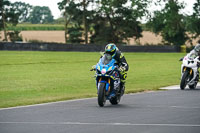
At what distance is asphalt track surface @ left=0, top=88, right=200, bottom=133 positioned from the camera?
877 cm

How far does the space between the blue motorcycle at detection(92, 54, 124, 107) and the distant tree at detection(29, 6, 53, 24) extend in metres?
162

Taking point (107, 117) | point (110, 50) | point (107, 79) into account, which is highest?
point (110, 50)

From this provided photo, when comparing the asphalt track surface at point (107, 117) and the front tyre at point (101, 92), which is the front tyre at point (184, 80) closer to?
the asphalt track surface at point (107, 117)

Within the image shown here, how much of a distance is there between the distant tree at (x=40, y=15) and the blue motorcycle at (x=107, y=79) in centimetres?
16197

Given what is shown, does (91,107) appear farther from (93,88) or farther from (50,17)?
(50,17)

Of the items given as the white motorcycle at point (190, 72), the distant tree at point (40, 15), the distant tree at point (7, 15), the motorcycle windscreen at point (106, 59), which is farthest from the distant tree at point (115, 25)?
the distant tree at point (40, 15)

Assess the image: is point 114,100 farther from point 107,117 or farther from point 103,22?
point 103,22

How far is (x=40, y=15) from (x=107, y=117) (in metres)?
173

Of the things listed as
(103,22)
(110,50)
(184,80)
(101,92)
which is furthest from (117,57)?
(103,22)

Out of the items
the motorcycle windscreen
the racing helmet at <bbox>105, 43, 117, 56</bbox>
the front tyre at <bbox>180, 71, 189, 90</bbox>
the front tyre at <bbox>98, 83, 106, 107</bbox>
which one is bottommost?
the front tyre at <bbox>180, 71, 189, 90</bbox>

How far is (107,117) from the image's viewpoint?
1041cm

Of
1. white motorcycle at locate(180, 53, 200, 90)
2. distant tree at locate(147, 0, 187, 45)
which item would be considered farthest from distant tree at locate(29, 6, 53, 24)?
white motorcycle at locate(180, 53, 200, 90)

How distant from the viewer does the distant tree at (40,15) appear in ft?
578

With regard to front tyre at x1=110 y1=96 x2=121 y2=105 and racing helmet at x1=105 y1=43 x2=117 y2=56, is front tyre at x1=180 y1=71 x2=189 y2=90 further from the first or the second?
racing helmet at x1=105 y1=43 x2=117 y2=56
